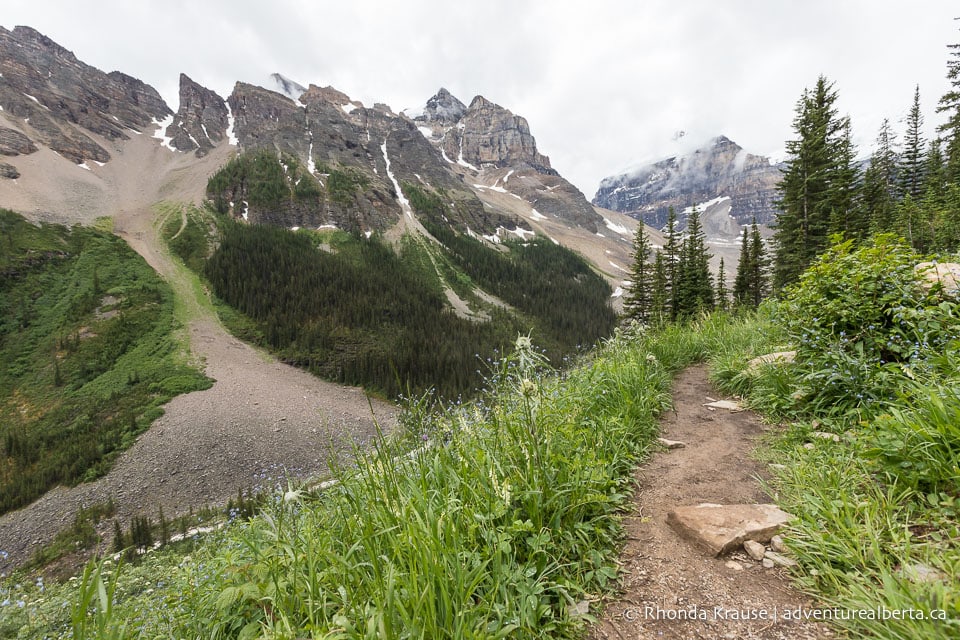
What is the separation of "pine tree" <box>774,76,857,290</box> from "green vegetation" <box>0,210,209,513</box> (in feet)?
191

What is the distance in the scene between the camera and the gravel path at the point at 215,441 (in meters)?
25.5

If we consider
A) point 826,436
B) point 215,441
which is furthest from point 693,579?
point 215,441

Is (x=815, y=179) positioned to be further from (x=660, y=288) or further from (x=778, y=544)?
(x=778, y=544)

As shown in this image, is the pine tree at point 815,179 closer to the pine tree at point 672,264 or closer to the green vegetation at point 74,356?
the pine tree at point 672,264

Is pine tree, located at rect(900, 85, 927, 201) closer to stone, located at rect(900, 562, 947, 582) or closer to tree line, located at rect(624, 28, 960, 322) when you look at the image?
tree line, located at rect(624, 28, 960, 322)

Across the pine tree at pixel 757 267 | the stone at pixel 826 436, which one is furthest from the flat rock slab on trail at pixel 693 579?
the pine tree at pixel 757 267

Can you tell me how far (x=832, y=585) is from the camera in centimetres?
170

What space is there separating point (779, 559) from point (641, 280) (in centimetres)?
3479

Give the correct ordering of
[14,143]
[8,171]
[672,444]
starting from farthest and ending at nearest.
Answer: [14,143], [8,171], [672,444]

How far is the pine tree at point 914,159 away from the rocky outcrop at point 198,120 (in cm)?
15556

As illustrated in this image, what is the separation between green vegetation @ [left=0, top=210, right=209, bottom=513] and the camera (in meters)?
31.5

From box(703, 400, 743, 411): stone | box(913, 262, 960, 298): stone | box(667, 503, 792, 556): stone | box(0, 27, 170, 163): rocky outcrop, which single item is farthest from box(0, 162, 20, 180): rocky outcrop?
box(913, 262, 960, 298): stone

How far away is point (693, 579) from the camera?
6.61 ft

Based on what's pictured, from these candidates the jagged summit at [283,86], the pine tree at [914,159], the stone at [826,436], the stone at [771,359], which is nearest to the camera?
the stone at [826,436]
